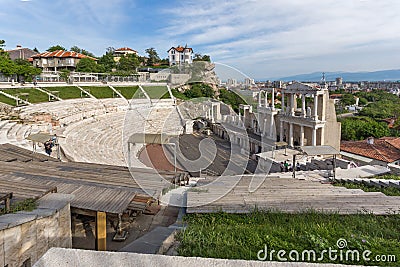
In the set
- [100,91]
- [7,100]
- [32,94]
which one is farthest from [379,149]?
[100,91]

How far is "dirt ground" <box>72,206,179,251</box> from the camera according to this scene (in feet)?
17.6

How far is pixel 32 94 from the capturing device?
2955 centimetres

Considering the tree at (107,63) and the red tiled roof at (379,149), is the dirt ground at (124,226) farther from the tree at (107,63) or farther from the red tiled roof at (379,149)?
the tree at (107,63)

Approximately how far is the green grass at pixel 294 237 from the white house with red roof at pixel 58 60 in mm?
60335

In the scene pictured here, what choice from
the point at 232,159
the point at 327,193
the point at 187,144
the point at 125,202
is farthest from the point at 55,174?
the point at 187,144

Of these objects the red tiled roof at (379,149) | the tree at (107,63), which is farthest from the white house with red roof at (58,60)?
the red tiled roof at (379,149)

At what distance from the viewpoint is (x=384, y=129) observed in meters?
32.9

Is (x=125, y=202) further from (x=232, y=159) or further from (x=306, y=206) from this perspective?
(x=232, y=159)

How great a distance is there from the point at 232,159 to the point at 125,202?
39.8ft

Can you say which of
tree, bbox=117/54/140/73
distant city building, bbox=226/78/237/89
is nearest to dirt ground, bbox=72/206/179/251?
distant city building, bbox=226/78/237/89

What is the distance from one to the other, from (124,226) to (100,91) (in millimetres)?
36616

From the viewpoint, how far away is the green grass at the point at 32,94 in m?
27.9

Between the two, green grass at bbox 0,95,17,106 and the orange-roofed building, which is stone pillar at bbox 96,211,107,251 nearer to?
the orange-roofed building

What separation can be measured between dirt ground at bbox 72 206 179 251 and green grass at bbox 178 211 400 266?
5.11 ft
